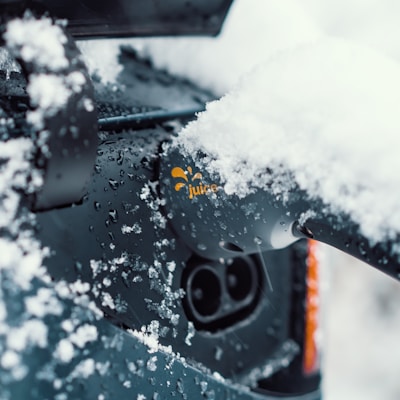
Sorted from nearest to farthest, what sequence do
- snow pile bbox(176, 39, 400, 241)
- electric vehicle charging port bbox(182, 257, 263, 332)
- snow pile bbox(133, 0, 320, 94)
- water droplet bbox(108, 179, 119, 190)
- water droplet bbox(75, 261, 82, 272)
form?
snow pile bbox(176, 39, 400, 241) < water droplet bbox(75, 261, 82, 272) < water droplet bbox(108, 179, 119, 190) < electric vehicle charging port bbox(182, 257, 263, 332) < snow pile bbox(133, 0, 320, 94)

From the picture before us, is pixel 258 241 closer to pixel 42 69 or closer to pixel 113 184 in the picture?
pixel 113 184

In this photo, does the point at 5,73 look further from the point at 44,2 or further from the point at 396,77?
the point at 396,77

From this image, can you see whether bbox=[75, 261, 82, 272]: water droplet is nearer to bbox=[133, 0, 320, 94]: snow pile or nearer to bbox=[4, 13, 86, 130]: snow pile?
bbox=[4, 13, 86, 130]: snow pile

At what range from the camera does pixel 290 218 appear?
0.95m

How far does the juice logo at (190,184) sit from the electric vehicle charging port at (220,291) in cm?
20

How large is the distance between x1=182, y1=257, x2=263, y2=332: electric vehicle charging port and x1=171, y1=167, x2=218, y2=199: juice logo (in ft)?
0.65

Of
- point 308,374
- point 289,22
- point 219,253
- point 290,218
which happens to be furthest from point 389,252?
point 289,22

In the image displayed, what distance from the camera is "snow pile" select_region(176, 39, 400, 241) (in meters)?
0.82

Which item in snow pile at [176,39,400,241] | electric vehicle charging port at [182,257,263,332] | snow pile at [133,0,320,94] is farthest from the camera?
snow pile at [133,0,320,94]

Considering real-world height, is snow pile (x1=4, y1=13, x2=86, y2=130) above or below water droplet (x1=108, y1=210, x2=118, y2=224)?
above

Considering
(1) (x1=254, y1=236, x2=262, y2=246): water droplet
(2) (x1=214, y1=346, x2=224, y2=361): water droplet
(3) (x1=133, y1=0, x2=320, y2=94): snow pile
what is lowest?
(2) (x1=214, y1=346, x2=224, y2=361): water droplet

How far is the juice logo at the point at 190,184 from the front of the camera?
1.05 metres

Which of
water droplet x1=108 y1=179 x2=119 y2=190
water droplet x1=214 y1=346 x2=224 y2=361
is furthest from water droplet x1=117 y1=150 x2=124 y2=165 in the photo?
water droplet x1=214 y1=346 x2=224 y2=361

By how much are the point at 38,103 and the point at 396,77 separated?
577 mm
